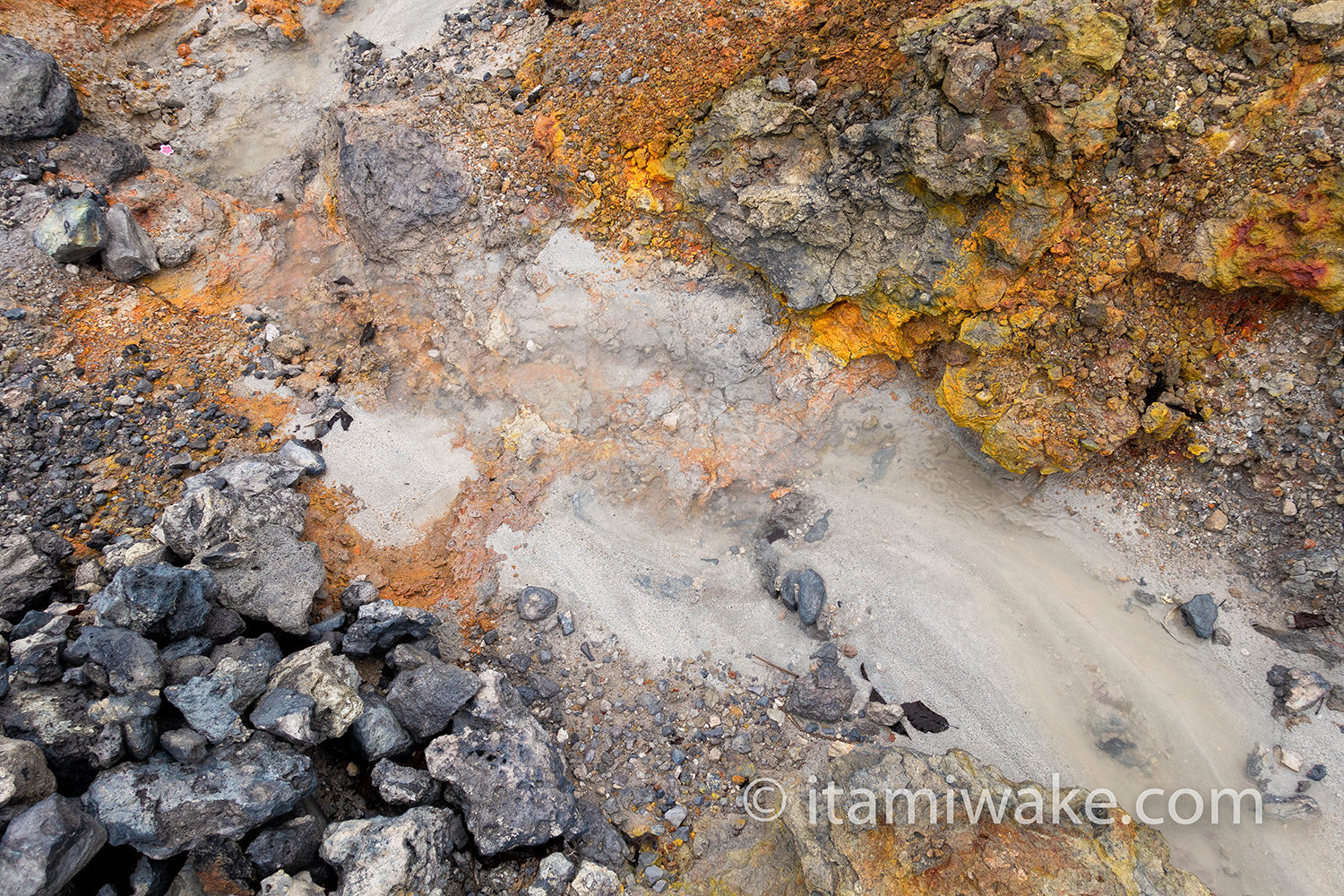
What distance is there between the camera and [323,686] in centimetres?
481

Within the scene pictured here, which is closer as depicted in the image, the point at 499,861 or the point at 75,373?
the point at 499,861

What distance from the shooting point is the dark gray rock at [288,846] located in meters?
4.31

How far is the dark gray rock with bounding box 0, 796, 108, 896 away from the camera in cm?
358

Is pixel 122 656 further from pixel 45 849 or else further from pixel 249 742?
pixel 45 849

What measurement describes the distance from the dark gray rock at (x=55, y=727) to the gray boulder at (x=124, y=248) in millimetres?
4592

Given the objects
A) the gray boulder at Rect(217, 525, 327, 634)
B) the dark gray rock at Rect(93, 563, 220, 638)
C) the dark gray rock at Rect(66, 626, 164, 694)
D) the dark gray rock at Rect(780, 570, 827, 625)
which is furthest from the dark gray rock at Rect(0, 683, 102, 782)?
the dark gray rock at Rect(780, 570, 827, 625)

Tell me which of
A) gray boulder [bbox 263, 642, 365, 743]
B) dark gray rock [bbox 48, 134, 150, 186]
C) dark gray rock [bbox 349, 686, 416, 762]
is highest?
dark gray rock [bbox 48, 134, 150, 186]

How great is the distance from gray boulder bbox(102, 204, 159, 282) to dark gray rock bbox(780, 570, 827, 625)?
752cm

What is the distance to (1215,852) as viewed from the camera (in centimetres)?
519

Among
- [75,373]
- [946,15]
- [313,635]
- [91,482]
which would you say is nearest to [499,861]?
[313,635]

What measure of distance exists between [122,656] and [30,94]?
6371mm

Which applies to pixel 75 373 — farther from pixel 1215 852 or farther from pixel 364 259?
pixel 1215 852

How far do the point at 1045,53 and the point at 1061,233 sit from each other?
1.33m

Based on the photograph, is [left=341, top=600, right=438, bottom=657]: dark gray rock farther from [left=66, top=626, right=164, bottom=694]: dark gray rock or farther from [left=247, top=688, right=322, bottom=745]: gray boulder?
[left=66, top=626, right=164, bottom=694]: dark gray rock
